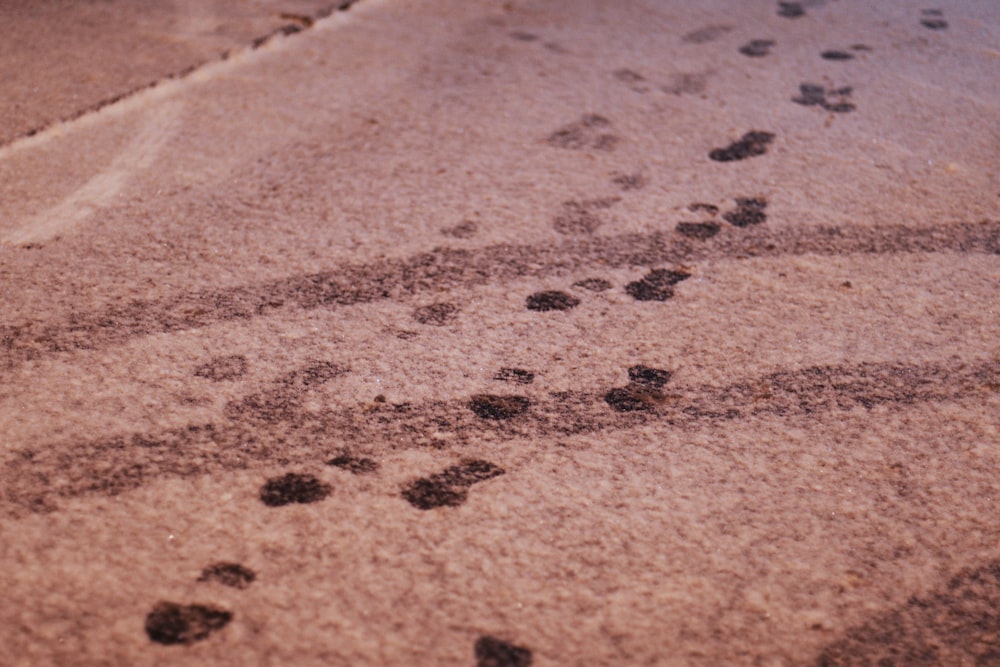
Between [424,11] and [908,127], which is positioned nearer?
[908,127]

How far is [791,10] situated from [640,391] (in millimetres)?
3166

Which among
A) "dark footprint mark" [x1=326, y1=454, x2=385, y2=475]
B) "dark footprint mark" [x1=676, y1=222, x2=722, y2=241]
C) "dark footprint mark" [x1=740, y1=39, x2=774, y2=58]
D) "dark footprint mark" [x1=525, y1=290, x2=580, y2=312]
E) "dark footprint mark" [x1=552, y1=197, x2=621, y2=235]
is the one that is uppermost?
"dark footprint mark" [x1=740, y1=39, x2=774, y2=58]

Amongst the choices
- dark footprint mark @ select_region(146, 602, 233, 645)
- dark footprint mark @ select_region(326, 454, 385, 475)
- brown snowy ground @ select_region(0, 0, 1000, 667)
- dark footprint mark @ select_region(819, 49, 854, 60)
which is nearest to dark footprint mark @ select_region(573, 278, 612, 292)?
brown snowy ground @ select_region(0, 0, 1000, 667)

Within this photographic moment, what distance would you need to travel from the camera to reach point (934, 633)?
167 cm

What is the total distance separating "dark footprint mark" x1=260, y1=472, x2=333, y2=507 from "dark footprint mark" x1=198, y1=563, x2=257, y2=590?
0.55 feet

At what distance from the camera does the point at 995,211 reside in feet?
9.82

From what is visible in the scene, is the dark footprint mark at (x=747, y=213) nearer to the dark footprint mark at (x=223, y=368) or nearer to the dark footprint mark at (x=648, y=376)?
the dark footprint mark at (x=648, y=376)

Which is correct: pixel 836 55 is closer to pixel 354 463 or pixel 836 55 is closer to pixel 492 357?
pixel 492 357

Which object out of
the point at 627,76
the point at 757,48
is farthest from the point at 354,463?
the point at 757,48

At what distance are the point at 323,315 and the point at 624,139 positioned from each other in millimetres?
1444

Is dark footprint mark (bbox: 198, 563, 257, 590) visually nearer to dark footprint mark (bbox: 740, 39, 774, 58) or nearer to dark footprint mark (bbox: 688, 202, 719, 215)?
dark footprint mark (bbox: 688, 202, 719, 215)

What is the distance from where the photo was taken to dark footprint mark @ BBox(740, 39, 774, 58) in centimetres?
411

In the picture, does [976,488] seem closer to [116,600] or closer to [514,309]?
[514,309]

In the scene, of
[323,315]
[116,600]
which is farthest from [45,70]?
[116,600]
